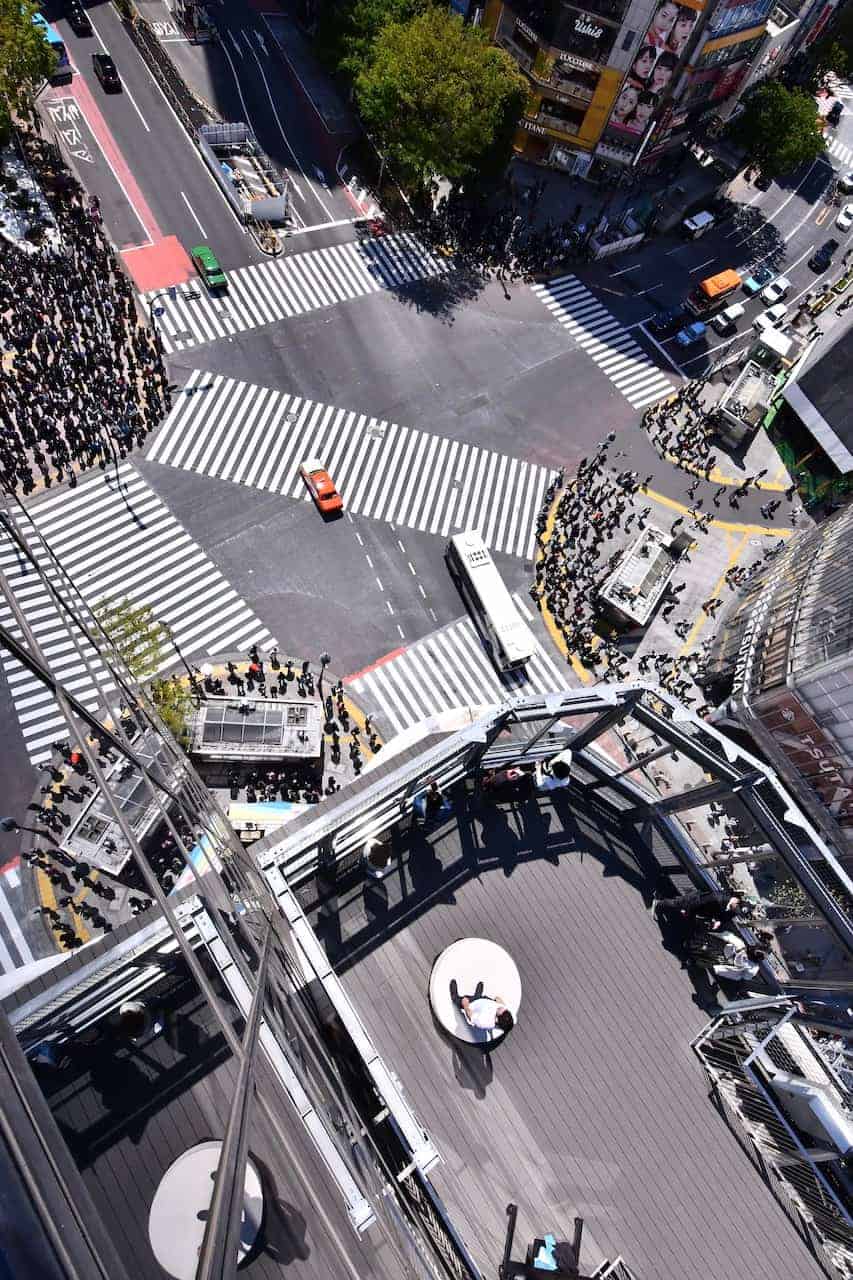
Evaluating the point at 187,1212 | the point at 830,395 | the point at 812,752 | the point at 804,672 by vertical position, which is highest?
the point at 830,395

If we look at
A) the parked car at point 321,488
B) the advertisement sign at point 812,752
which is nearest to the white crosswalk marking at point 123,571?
the parked car at point 321,488

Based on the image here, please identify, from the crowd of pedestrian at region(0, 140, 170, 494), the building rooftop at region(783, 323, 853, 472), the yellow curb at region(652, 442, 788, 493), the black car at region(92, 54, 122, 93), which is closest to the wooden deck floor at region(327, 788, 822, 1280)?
the crowd of pedestrian at region(0, 140, 170, 494)

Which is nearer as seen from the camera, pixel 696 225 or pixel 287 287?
pixel 287 287

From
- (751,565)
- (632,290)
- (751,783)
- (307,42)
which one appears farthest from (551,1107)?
(307,42)

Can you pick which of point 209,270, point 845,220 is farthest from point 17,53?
point 845,220

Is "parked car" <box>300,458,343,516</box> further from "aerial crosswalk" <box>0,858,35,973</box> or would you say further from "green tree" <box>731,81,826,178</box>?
"green tree" <box>731,81,826,178</box>

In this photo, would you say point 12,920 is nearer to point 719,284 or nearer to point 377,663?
point 377,663

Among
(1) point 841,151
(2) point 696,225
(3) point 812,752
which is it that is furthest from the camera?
(1) point 841,151
